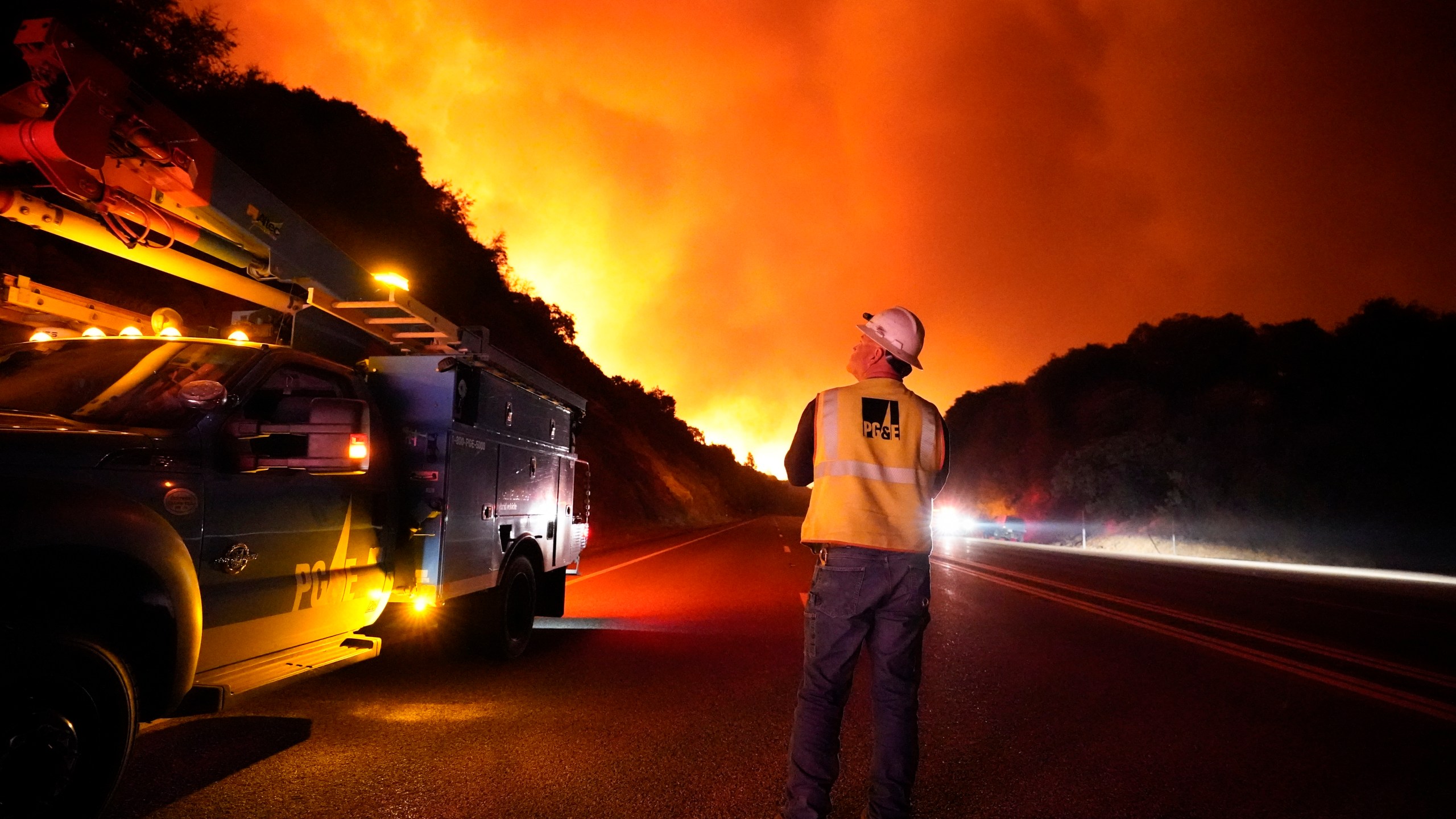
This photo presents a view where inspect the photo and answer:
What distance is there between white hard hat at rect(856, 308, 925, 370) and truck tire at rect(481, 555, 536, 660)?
14.3 feet

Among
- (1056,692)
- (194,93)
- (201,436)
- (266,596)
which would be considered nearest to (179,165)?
(201,436)

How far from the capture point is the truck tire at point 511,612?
6.94 metres

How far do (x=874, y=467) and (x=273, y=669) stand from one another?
3132 mm

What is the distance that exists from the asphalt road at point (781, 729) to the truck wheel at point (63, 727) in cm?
62

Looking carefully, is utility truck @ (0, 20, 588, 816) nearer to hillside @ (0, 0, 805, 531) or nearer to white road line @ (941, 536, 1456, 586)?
hillside @ (0, 0, 805, 531)

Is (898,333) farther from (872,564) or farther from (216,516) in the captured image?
(216,516)

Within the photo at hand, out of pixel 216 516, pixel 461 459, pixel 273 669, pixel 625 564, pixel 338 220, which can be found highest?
pixel 338 220

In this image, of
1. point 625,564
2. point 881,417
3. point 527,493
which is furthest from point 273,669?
point 625,564

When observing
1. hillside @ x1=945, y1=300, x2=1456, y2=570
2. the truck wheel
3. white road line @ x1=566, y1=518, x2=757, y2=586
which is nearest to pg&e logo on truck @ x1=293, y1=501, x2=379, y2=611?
the truck wheel

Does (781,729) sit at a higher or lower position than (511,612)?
lower

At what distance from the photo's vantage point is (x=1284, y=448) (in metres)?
42.4

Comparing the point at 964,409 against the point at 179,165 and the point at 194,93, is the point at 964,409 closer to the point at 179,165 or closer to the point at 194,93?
the point at 194,93

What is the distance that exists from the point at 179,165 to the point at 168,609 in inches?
95.4

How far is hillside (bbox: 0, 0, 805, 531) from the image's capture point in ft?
58.6
